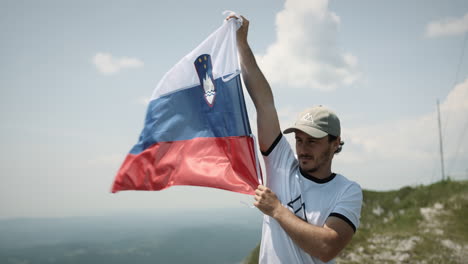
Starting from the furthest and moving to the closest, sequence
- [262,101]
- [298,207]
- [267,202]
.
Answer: [262,101] < [298,207] < [267,202]

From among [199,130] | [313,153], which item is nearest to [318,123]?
[313,153]

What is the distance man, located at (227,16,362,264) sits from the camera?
266cm

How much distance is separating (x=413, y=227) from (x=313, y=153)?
9934mm

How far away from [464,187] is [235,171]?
1287 cm

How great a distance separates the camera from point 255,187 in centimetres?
326

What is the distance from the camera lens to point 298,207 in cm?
295

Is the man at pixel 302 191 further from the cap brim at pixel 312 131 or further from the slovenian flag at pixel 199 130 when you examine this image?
the slovenian flag at pixel 199 130

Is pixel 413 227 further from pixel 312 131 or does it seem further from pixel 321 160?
pixel 312 131

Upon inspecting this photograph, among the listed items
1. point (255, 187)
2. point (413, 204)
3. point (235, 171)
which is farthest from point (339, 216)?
point (413, 204)

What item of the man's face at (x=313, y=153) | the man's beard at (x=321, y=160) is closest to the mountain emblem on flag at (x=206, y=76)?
the man's face at (x=313, y=153)

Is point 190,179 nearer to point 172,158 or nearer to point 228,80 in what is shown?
point 172,158

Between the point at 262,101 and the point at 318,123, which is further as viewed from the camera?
the point at 262,101

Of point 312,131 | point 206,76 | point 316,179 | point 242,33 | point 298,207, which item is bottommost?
point 298,207

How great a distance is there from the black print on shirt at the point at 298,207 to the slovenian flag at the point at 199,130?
1.59 ft
